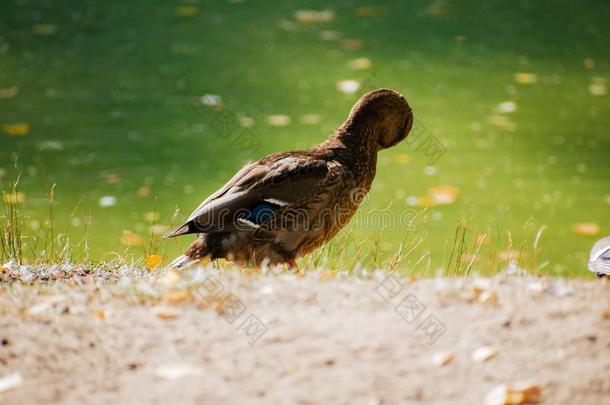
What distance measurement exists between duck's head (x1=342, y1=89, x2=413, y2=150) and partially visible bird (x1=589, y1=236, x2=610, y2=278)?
4.50ft

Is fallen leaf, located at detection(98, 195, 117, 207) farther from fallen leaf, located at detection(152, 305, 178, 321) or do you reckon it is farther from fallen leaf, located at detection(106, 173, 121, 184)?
fallen leaf, located at detection(152, 305, 178, 321)

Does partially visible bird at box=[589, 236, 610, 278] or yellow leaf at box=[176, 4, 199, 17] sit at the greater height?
partially visible bird at box=[589, 236, 610, 278]

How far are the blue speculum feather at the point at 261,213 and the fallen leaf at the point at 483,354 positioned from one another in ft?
→ 5.84

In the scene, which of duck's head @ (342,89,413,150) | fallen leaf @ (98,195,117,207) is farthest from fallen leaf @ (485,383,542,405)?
fallen leaf @ (98,195,117,207)

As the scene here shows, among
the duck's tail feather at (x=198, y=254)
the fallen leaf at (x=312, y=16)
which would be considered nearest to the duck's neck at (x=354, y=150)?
the duck's tail feather at (x=198, y=254)

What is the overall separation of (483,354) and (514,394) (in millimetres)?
255

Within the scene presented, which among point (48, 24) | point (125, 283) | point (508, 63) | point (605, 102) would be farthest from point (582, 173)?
point (48, 24)

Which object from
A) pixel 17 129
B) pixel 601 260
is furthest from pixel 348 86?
pixel 601 260

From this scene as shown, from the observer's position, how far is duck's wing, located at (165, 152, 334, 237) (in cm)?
467

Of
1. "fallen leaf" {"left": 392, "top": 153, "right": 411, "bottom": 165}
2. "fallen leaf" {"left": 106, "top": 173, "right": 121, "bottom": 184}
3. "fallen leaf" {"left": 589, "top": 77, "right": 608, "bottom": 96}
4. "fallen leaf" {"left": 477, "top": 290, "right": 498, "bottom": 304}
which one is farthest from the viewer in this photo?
"fallen leaf" {"left": 589, "top": 77, "right": 608, "bottom": 96}

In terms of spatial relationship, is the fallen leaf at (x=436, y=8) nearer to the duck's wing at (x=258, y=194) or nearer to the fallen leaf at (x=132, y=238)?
the fallen leaf at (x=132, y=238)

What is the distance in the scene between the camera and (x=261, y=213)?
15.5 ft

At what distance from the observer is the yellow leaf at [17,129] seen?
865cm

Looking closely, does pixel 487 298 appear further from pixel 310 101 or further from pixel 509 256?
pixel 310 101
